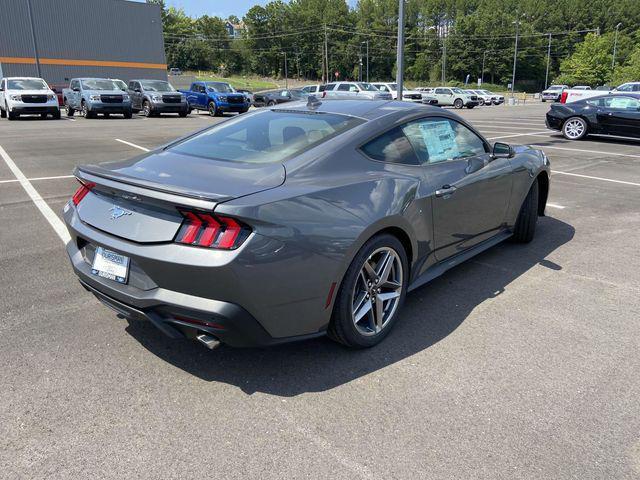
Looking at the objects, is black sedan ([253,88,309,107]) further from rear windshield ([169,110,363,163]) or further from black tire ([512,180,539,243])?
rear windshield ([169,110,363,163])

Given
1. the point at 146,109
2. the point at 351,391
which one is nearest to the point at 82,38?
the point at 146,109

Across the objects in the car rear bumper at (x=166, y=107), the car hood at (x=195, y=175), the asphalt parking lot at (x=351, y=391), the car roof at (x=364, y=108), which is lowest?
the asphalt parking lot at (x=351, y=391)

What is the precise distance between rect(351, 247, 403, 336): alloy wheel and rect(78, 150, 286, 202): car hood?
82 centimetres

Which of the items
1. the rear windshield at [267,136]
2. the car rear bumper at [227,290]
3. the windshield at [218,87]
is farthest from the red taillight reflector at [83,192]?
the windshield at [218,87]

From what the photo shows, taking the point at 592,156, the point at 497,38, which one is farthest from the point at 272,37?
the point at 592,156

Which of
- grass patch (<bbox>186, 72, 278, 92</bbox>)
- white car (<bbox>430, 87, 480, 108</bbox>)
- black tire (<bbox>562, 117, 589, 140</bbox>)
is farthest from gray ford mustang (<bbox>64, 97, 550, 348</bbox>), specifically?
grass patch (<bbox>186, 72, 278, 92</bbox>)

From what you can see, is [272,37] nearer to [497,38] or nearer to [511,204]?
[497,38]

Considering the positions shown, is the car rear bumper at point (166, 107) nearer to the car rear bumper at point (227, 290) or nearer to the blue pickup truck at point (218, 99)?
the blue pickup truck at point (218, 99)

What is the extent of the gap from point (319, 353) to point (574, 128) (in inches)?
609

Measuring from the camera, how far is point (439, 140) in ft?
13.4

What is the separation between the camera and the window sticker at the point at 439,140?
3930mm

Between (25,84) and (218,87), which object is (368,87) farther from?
(25,84)

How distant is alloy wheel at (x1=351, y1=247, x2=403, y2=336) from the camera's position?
3.22 meters

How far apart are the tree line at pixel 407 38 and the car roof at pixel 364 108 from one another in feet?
384
